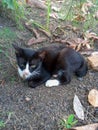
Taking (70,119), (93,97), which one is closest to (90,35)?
(93,97)

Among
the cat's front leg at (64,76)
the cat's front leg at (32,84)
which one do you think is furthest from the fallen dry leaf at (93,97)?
the cat's front leg at (32,84)

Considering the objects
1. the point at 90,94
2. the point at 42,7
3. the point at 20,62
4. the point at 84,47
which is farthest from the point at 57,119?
the point at 42,7

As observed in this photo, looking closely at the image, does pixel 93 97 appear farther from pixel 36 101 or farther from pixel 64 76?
pixel 36 101

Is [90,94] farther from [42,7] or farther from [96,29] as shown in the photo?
[42,7]

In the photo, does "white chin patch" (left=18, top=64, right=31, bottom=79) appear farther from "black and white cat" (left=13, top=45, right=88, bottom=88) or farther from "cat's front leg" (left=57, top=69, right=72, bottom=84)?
"cat's front leg" (left=57, top=69, right=72, bottom=84)

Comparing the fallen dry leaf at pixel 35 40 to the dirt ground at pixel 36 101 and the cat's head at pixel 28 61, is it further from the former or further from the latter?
the cat's head at pixel 28 61

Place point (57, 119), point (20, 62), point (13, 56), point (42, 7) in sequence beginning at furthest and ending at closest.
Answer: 1. point (42, 7)
2. point (13, 56)
3. point (20, 62)
4. point (57, 119)

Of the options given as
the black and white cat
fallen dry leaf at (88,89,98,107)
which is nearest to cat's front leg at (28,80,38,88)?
the black and white cat
